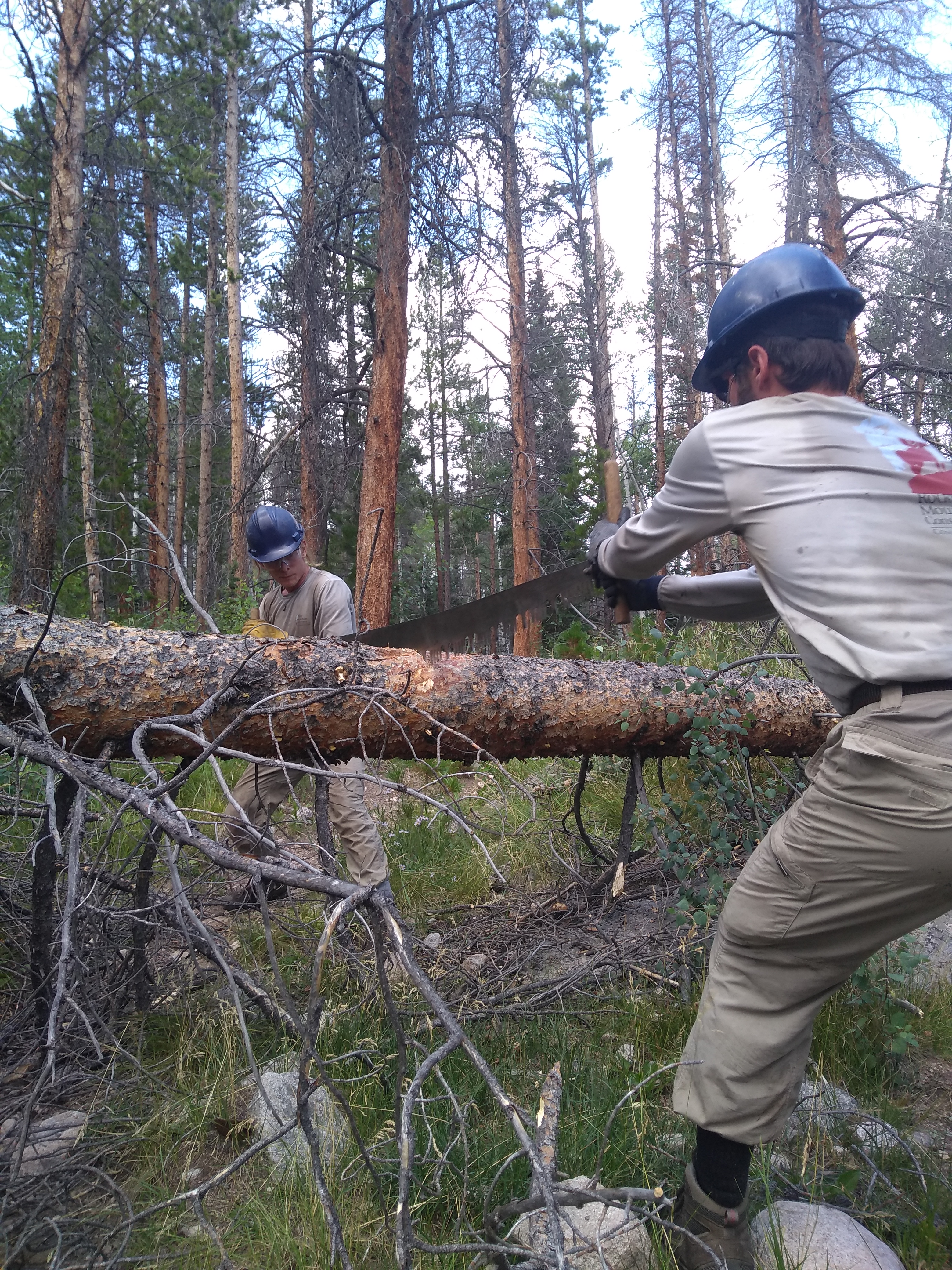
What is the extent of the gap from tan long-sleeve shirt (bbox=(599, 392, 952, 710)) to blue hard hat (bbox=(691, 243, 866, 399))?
248 mm

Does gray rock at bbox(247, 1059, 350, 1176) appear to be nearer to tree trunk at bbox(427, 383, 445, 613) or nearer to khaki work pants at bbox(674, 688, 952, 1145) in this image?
khaki work pants at bbox(674, 688, 952, 1145)

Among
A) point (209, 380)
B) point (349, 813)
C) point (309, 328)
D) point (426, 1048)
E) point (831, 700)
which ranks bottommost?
point (426, 1048)

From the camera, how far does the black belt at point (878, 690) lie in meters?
1.70

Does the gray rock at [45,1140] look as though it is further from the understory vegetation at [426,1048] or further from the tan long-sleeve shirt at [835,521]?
the tan long-sleeve shirt at [835,521]

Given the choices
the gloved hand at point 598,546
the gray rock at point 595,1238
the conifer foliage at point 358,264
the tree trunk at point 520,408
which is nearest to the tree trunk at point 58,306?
the conifer foliage at point 358,264

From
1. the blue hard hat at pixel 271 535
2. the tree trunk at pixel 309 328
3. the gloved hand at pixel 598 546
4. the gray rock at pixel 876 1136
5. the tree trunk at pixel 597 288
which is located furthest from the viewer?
the tree trunk at pixel 597 288

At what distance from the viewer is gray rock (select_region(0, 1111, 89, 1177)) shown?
6.89 ft

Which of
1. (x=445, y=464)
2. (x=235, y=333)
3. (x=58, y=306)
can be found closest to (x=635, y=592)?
(x=58, y=306)

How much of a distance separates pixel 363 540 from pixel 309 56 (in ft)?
16.0

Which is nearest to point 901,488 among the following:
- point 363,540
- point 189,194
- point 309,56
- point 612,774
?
point 612,774

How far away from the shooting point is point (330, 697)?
9.16 feet

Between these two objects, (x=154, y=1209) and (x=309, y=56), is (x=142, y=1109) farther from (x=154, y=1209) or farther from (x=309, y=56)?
(x=309, y=56)

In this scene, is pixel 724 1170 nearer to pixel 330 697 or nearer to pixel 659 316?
pixel 330 697

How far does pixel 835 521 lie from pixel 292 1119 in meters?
2.20
